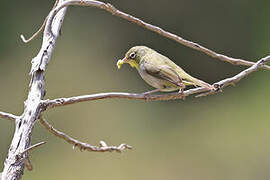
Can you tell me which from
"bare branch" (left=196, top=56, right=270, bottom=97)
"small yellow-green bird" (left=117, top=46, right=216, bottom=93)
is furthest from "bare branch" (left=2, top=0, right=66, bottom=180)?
"small yellow-green bird" (left=117, top=46, right=216, bottom=93)

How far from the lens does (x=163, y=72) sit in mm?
2254

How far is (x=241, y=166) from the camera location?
601 centimetres

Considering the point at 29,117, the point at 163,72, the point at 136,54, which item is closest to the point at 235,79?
the point at 163,72

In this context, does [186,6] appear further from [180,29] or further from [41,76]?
[41,76]

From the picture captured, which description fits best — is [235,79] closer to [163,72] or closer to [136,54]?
[163,72]

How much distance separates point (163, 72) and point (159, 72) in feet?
0.14

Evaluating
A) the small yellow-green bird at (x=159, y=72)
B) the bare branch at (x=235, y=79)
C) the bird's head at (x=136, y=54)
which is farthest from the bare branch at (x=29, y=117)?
the bird's head at (x=136, y=54)

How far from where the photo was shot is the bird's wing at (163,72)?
216 centimetres

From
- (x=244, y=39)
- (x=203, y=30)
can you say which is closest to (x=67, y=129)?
(x=203, y=30)

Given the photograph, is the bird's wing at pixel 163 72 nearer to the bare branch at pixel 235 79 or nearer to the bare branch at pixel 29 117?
the bare branch at pixel 235 79

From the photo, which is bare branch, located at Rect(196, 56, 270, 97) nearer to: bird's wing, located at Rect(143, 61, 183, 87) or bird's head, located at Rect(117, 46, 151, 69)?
bird's wing, located at Rect(143, 61, 183, 87)

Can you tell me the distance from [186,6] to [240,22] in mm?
845

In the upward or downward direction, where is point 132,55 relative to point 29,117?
upward

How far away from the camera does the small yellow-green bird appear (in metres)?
2.19
